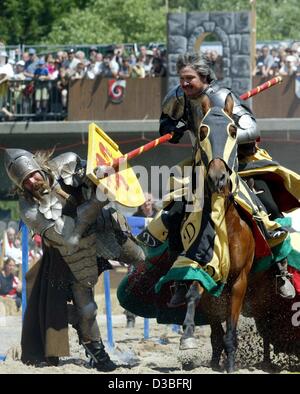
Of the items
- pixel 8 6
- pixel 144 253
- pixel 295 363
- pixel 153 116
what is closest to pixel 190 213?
pixel 144 253

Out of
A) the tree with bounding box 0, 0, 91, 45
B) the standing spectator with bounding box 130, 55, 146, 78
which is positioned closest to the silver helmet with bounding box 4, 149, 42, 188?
the standing spectator with bounding box 130, 55, 146, 78

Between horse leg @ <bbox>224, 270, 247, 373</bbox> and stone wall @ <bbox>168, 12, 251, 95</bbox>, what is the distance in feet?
37.5

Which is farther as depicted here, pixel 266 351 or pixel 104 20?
pixel 104 20

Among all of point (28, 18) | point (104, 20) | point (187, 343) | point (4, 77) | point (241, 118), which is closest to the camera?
point (187, 343)

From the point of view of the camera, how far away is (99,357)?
9.24 metres

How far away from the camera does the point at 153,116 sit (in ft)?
65.6

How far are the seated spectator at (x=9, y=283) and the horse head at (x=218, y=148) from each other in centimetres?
691

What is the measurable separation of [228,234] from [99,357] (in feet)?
4.95

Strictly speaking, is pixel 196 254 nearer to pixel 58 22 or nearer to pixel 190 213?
pixel 190 213

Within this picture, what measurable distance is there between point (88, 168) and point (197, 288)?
3.76 ft

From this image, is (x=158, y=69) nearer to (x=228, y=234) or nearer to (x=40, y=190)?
(x=40, y=190)

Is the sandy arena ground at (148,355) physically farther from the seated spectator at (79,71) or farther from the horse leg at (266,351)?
the seated spectator at (79,71)

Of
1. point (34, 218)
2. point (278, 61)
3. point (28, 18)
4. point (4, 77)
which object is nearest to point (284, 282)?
point (34, 218)

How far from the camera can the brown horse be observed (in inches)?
324
